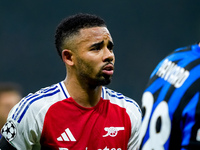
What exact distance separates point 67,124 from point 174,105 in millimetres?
1108

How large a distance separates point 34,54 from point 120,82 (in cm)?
164

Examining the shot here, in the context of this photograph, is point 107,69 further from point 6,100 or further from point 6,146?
point 6,100

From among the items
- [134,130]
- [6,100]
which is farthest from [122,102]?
[6,100]

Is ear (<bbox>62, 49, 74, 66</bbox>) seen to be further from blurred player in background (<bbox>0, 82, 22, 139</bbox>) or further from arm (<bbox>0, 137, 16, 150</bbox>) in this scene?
blurred player in background (<bbox>0, 82, 22, 139</bbox>)

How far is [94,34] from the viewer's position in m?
2.45

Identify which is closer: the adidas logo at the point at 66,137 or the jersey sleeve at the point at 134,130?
the adidas logo at the point at 66,137

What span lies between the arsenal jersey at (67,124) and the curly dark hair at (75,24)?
1.14 ft

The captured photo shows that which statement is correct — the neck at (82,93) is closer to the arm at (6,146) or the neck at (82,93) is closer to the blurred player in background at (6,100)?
the arm at (6,146)

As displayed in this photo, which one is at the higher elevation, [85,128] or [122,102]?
[122,102]

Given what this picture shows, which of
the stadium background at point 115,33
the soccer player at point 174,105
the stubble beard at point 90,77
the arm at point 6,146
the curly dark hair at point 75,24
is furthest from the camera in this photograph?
the stadium background at point 115,33

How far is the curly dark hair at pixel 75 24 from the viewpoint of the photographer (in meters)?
2.52

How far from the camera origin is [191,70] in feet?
4.83

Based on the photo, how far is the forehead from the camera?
2434 millimetres

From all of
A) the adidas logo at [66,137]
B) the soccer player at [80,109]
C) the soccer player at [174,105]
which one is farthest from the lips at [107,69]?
the soccer player at [174,105]
